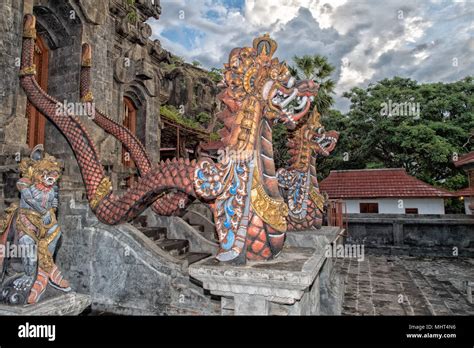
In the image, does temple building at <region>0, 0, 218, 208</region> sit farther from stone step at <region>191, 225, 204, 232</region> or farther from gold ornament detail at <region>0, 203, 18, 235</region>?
gold ornament detail at <region>0, 203, 18, 235</region>

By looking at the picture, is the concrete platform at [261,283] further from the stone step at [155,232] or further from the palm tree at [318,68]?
the palm tree at [318,68]

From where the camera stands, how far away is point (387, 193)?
16906 millimetres

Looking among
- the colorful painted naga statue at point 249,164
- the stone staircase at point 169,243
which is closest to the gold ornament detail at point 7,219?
the colorful painted naga statue at point 249,164

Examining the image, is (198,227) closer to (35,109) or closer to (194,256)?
(194,256)

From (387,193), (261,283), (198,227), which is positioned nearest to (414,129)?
(387,193)

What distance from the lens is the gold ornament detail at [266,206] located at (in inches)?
123

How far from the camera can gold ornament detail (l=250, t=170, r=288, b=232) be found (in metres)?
3.12

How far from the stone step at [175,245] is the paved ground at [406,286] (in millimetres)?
3452

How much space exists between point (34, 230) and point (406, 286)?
882 centimetres
